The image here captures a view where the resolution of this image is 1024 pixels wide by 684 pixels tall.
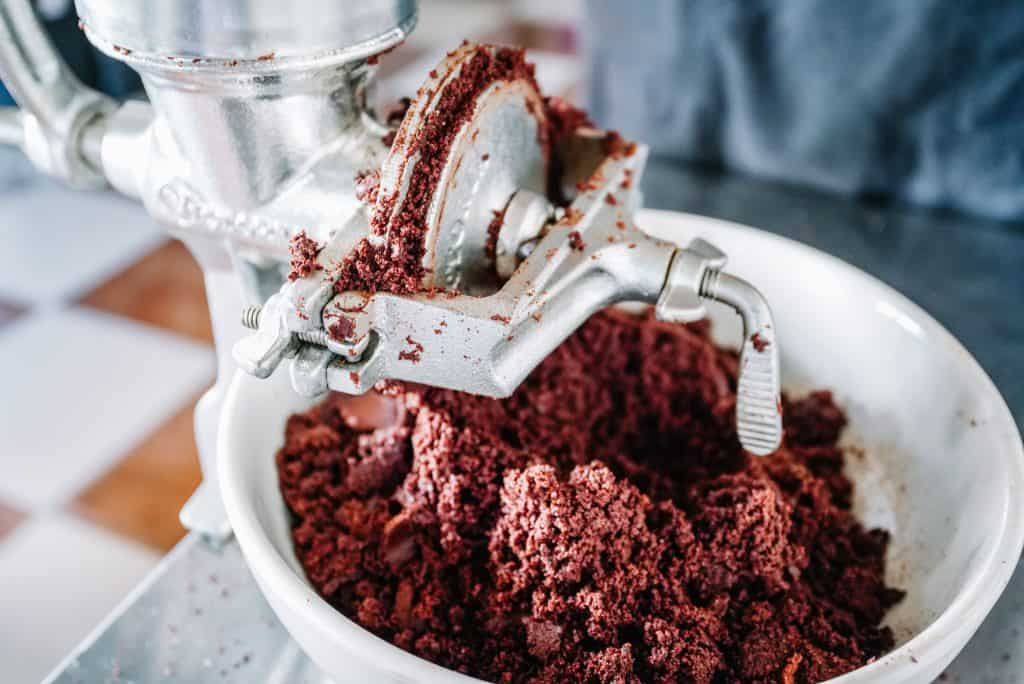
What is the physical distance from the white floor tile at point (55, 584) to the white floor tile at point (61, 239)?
0.50 metres

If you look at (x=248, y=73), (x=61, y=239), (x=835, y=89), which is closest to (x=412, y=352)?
(x=248, y=73)

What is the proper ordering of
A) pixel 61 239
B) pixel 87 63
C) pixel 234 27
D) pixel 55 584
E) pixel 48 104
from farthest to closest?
1. pixel 87 63
2. pixel 61 239
3. pixel 55 584
4. pixel 48 104
5. pixel 234 27

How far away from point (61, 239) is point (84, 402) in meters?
0.46

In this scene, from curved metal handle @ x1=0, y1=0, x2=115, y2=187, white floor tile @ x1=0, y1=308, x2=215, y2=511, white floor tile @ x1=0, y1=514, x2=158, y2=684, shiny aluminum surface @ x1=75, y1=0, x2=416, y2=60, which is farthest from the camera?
white floor tile @ x1=0, y1=308, x2=215, y2=511

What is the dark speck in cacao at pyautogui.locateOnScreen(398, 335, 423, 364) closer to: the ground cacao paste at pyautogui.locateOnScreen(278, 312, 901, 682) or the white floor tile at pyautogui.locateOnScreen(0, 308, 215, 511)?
the ground cacao paste at pyautogui.locateOnScreen(278, 312, 901, 682)

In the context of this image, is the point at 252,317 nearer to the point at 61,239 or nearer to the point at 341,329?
the point at 341,329

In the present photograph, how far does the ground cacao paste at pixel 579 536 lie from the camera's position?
0.43 m

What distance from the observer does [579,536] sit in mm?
430

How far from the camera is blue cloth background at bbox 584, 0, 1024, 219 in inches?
35.7

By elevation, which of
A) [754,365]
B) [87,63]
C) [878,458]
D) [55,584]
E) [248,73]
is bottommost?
[55,584]

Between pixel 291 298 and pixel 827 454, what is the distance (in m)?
0.39

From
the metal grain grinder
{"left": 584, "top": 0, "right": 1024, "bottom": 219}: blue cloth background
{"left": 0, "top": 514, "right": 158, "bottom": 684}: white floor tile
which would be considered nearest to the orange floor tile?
{"left": 0, "top": 514, "right": 158, "bottom": 684}: white floor tile

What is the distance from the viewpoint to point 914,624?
479 mm

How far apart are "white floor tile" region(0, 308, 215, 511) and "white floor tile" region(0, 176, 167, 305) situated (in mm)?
90
